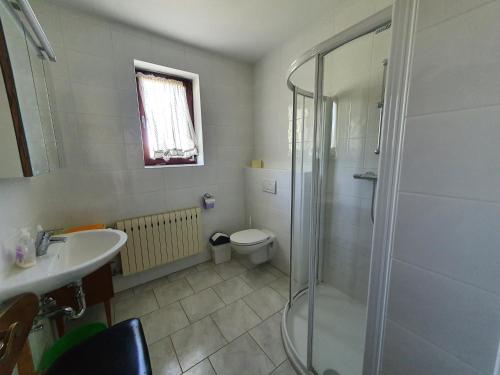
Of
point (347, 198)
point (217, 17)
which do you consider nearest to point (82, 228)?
point (217, 17)

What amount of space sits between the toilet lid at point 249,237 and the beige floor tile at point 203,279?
46 centimetres

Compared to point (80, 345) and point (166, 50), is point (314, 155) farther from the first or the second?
point (166, 50)

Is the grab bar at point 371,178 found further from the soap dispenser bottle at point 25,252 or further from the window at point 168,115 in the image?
the soap dispenser bottle at point 25,252

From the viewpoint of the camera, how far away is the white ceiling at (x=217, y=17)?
1.46 metres

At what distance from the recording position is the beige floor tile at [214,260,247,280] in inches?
83.6

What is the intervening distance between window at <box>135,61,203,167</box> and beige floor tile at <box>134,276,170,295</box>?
1.21 m

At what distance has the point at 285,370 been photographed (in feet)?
3.89

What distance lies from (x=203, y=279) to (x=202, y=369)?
0.90 m

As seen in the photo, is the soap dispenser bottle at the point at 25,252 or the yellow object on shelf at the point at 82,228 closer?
the soap dispenser bottle at the point at 25,252

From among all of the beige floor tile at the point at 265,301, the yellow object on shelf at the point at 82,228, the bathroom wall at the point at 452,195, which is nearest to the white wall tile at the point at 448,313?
the bathroom wall at the point at 452,195

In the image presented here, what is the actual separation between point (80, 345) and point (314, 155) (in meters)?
1.55

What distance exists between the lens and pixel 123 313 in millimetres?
1627

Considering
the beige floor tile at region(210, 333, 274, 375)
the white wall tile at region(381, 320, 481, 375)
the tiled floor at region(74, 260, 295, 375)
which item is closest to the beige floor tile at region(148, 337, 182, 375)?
the tiled floor at region(74, 260, 295, 375)

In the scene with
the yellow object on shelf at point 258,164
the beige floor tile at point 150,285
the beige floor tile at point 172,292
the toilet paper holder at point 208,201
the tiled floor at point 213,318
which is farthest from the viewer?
the yellow object on shelf at point 258,164
